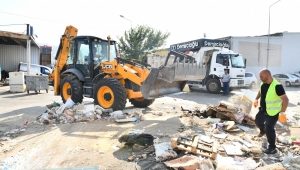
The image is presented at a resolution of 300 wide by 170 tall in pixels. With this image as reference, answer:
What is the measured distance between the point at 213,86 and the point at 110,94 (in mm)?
8142

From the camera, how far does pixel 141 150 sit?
169 inches

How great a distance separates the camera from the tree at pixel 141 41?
2983 centimetres

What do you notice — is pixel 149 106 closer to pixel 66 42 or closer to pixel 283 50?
pixel 66 42

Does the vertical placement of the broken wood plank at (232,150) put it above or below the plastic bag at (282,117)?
below

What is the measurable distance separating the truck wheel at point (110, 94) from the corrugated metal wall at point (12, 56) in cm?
1853

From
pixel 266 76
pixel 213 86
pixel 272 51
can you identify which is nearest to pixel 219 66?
pixel 213 86

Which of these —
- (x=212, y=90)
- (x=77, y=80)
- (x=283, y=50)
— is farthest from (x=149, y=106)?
(x=283, y=50)

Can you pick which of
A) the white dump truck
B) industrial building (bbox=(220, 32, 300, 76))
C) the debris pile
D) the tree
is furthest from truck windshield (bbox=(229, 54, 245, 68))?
the tree

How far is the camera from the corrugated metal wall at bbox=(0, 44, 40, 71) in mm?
21898

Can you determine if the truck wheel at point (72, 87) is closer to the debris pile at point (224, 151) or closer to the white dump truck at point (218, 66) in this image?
the debris pile at point (224, 151)

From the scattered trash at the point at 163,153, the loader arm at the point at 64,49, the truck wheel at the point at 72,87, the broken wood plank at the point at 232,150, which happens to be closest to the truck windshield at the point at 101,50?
the truck wheel at the point at 72,87

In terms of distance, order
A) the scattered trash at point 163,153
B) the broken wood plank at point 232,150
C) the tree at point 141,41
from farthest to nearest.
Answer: the tree at point 141,41 < the broken wood plank at point 232,150 < the scattered trash at point 163,153

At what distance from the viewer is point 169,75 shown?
21.1ft

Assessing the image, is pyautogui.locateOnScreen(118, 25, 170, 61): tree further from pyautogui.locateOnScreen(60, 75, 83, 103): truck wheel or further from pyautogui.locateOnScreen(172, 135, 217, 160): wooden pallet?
pyautogui.locateOnScreen(172, 135, 217, 160): wooden pallet
